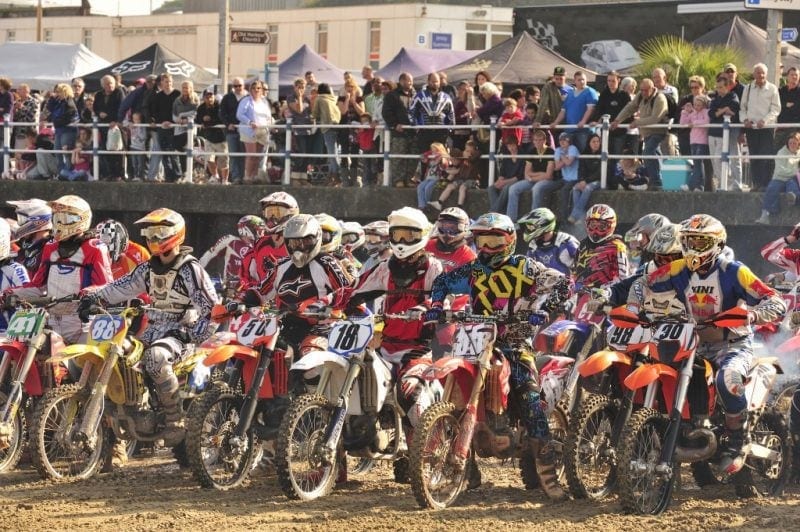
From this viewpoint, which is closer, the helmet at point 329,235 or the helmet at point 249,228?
the helmet at point 329,235

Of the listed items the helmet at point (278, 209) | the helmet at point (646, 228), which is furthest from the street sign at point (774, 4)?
the helmet at point (278, 209)

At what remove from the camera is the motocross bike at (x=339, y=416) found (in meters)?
9.94

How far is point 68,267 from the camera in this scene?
1208 cm

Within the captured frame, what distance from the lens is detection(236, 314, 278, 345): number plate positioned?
34.9 ft

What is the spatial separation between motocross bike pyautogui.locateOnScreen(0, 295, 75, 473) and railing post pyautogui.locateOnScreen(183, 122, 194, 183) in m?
11.0

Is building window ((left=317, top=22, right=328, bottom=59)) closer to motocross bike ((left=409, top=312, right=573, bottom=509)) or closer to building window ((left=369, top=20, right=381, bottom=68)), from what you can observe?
building window ((left=369, top=20, right=381, bottom=68))

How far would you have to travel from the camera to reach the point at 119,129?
23.2 meters

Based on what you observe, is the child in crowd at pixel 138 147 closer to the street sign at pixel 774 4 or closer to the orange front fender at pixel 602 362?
the street sign at pixel 774 4

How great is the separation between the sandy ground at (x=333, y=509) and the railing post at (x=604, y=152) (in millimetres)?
7853

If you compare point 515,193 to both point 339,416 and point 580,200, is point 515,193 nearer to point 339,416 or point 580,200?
point 580,200

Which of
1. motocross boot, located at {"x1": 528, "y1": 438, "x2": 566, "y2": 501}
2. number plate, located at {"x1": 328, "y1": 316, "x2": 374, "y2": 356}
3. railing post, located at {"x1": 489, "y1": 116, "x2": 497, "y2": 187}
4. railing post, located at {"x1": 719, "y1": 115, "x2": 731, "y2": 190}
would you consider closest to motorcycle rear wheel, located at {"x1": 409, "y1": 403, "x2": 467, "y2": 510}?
motocross boot, located at {"x1": 528, "y1": 438, "x2": 566, "y2": 501}

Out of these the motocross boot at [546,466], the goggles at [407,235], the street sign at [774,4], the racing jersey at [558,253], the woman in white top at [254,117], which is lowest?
the motocross boot at [546,466]

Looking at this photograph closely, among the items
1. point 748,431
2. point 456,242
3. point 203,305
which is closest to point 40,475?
point 203,305

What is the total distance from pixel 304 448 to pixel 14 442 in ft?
7.68
